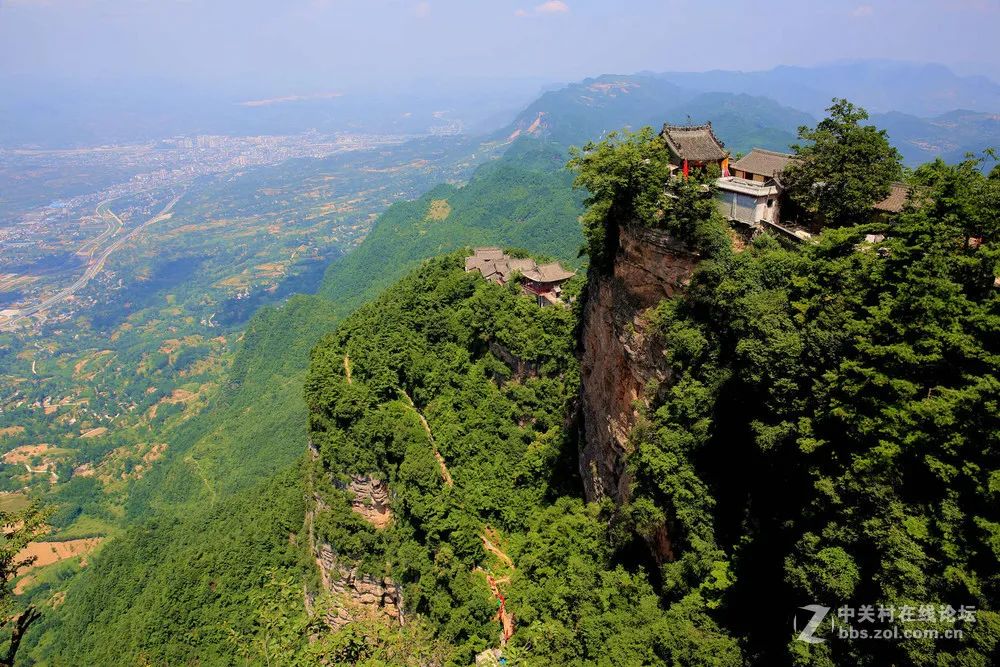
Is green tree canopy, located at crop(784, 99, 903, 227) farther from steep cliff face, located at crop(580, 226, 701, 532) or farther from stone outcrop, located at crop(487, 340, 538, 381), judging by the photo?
stone outcrop, located at crop(487, 340, 538, 381)

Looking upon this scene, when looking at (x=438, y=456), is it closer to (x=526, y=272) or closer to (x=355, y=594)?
(x=355, y=594)

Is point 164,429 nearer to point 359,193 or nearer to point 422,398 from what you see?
point 422,398

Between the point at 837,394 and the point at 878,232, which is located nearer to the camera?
the point at 837,394

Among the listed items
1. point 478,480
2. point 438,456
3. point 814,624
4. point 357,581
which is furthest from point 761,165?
point 357,581

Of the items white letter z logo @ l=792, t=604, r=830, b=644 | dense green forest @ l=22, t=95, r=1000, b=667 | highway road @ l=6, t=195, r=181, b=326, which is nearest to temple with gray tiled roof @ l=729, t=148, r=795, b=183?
dense green forest @ l=22, t=95, r=1000, b=667

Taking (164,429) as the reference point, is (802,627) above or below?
above

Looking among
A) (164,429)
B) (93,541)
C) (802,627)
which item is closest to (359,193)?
(164,429)
